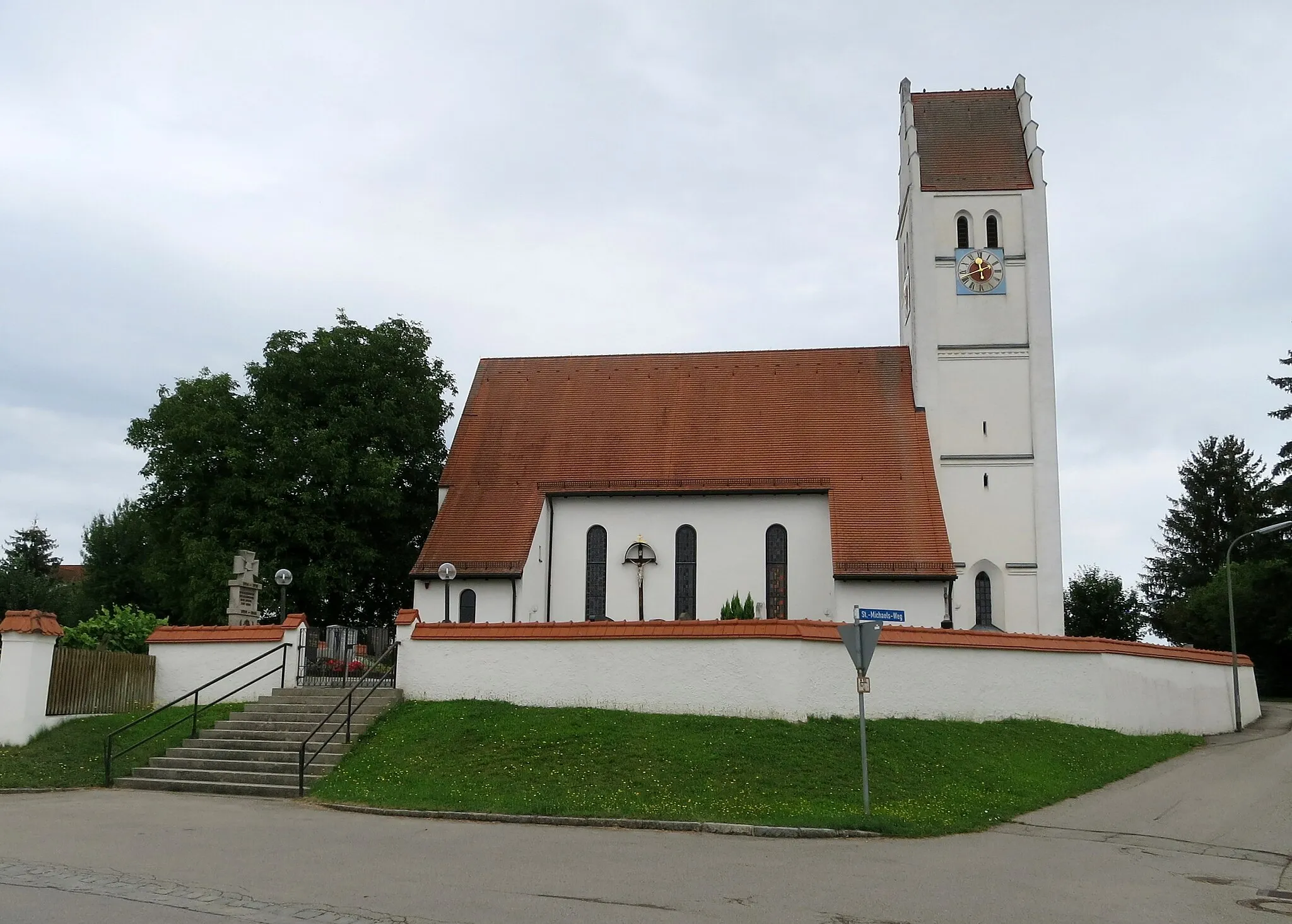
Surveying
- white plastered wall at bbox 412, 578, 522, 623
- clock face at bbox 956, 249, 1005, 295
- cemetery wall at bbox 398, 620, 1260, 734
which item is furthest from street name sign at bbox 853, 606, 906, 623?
clock face at bbox 956, 249, 1005, 295

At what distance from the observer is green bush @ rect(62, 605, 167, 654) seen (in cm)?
2239

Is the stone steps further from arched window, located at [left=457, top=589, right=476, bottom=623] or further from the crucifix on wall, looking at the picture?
the crucifix on wall

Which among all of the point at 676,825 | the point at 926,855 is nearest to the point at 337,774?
the point at 676,825

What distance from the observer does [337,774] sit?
1694 centimetres

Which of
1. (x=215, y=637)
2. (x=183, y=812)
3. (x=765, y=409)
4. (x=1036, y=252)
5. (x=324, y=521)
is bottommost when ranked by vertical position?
(x=183, y=812)

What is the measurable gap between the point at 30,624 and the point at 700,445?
56.5ft

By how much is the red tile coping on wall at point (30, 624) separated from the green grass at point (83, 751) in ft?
5.41

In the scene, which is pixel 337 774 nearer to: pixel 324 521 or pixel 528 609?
pixel 528 609

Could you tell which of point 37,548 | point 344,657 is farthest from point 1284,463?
point 37,548

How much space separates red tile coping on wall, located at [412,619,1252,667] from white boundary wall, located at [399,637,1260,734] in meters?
0.08

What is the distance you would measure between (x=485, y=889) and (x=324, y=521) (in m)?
22.4

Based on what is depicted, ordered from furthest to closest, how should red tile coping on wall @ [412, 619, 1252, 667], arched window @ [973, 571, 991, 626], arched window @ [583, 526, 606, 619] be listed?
arched window @ [583, 526, 606, 619]
arched window @ [973, 571, 991, 626]
red tile coping on wall @ [412, 619, 1252, 667]

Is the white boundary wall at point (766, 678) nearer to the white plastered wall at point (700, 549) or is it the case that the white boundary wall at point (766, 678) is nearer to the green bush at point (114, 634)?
the green bush at point (114, 634)

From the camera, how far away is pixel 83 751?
18.3 meters
